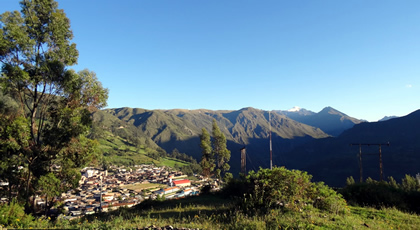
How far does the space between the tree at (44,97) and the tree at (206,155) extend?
76.4ft

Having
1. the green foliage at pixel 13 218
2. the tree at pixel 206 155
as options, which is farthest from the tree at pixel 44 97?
the tree at pixel 206 155

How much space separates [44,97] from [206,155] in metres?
26.2

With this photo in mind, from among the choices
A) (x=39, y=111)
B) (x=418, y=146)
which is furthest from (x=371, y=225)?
(x=418, y=146)

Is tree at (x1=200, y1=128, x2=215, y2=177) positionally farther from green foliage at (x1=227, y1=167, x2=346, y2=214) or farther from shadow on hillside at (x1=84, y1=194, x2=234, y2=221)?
green foliage at (x1=227, y1=167, x2=346, y2=214)

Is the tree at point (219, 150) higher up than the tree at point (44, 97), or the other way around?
the tree at point (44, 97)

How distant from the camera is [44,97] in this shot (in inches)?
499

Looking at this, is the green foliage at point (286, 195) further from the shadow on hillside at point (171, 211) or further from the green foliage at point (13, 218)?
the green foliage at point (13, 218)

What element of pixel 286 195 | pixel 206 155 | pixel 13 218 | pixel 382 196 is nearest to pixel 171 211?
pixel 286 195

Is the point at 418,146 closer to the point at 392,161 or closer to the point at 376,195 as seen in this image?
the point at 392,161

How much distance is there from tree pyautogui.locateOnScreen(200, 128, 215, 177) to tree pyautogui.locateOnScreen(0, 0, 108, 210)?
23.3m

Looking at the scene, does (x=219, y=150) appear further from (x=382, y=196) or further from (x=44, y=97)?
(x=44, y=97)

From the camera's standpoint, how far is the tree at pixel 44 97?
1082cm

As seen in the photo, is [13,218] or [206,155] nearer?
[13,218]

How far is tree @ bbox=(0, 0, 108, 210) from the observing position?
10.8 metres
